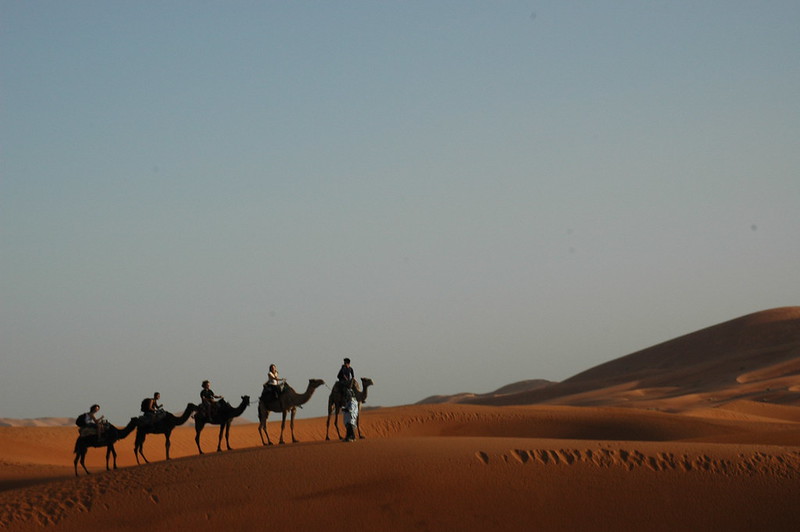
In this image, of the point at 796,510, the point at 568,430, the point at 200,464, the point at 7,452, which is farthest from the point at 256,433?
the point at 796,510

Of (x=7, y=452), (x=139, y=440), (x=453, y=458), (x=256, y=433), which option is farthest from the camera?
(x=256, y=433)

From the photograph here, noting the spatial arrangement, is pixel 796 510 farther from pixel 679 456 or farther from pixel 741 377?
pixel 741 377

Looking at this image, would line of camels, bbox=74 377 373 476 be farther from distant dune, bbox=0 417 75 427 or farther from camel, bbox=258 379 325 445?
distant dune, bbox=0 417 75 427

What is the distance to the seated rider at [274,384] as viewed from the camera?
85.0 feet

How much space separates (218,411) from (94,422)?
9.47ft

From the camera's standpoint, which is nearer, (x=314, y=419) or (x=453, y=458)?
(x=453, y=458)

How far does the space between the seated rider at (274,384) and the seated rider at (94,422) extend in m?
3.96

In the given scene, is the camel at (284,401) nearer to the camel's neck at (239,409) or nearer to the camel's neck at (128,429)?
the camel's neck at (239,409)

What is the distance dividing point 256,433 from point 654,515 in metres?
22.0

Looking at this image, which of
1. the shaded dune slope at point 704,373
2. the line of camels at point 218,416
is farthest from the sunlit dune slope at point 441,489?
the shaded dune slope at point 704,373

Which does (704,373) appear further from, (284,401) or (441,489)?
(441,489)

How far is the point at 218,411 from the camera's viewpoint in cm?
2562

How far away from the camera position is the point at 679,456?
22562mm

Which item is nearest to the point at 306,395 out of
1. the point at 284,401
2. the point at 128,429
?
the point at 284,401
